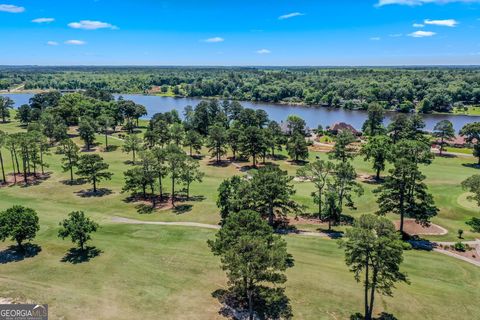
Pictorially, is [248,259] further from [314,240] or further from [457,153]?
[457,153]

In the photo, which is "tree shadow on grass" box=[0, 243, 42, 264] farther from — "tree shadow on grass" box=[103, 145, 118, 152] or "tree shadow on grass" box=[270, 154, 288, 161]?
"tree shadow on grass" box=[270, 154, 288, 161]

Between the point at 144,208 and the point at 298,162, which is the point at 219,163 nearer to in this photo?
the point at 298,162

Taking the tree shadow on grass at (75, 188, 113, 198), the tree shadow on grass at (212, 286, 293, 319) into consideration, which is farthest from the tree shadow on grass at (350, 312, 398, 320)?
the tree shadow on grass at (75, 188, 113, 198)

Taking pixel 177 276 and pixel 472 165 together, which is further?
pixel 472 165

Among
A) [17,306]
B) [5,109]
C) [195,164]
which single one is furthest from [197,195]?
[5,109]

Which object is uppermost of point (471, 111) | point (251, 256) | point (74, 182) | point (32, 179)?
point (471, 111)

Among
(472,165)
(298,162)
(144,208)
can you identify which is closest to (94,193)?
(144,208)
